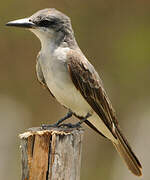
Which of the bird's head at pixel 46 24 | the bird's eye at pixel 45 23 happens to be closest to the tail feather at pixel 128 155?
the bird's head at pixel 46 24

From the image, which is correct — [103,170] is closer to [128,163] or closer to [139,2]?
[139,2]

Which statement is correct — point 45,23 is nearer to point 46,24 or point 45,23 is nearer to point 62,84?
point 46,24

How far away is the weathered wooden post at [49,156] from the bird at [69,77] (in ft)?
3.66

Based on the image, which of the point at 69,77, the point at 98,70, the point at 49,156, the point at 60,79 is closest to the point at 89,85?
the point at 69,77

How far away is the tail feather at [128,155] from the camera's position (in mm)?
6773

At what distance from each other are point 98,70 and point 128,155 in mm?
4133

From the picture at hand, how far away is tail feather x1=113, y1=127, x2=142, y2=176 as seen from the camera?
6773mm

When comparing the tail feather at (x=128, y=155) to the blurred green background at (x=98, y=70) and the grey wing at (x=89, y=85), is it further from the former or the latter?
the blurred green background at (x=98, y=70)

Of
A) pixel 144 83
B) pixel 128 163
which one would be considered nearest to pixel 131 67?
pixel 144 83

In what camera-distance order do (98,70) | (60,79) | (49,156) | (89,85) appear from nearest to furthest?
(49,156), (60,79), (89,85), (98,70)

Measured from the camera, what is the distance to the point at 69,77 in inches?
260

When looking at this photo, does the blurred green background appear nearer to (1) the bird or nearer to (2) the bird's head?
(1) the bird

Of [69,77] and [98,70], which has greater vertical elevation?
[98,70]

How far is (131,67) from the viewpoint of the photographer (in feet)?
37.5
